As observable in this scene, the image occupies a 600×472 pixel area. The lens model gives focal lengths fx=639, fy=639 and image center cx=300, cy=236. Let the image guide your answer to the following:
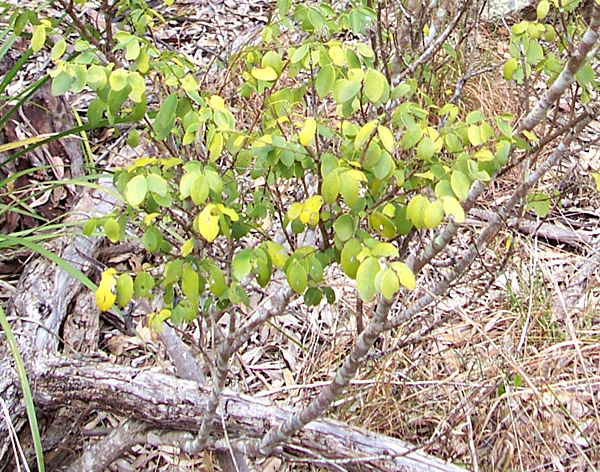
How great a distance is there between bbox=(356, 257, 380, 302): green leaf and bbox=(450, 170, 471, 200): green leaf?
0.17 meters

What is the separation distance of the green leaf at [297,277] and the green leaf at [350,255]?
86 millimetres

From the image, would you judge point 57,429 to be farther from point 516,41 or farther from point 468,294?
point 516,41

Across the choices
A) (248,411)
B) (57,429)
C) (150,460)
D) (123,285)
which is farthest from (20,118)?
(123,285)

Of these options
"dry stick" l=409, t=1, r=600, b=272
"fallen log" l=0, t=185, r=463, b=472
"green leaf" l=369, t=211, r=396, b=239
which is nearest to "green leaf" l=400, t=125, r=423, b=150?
"green leaf" l=369, t=211, r=396, b=239

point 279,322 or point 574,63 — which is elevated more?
point 574,63

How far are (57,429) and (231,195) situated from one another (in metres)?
1.27

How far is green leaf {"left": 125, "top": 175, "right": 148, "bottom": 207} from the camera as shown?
1.02m

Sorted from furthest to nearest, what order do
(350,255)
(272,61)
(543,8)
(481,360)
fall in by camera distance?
(481,360) → (543,8) → (272,61) → (350,255)

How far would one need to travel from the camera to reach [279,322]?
8.70 ft

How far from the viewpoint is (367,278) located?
0.95 m

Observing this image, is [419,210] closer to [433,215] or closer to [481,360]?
[433,215]

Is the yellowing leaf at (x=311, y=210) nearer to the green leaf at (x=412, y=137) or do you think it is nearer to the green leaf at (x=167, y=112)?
the green leaf at (x=412, y=137)

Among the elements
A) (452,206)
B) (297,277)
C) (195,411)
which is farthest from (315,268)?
(195,411)

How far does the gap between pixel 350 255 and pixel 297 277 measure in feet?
0.37
